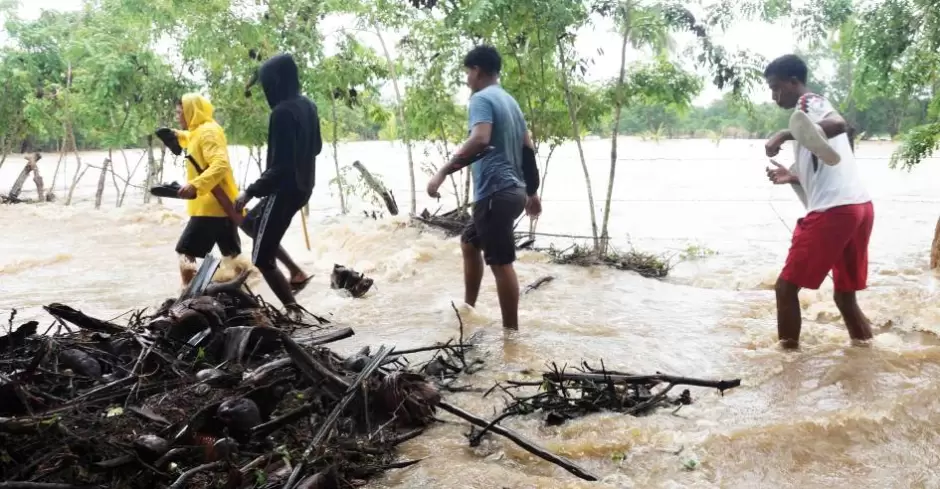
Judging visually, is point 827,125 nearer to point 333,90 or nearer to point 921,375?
point 921,375

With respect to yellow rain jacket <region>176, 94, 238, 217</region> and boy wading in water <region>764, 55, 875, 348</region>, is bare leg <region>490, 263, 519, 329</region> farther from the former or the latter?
yellow rain jacket <region>176, 94, 238, 217</region>

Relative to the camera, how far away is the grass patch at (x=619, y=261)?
8.15 m

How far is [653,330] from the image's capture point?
17.3ft

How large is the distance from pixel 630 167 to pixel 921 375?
1021 inches

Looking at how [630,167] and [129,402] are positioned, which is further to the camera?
[630,167]

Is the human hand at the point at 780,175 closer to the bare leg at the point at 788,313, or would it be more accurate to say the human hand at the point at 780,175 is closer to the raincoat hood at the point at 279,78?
the bare leg at the point at 788,313

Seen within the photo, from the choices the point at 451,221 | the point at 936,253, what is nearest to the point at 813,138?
the point at 936,253

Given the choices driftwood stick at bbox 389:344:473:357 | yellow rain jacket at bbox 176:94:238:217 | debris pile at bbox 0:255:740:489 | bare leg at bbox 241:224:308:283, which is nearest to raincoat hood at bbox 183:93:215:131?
yellow rain jacket at bbox 176:94:238:217

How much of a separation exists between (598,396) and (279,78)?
130 inches

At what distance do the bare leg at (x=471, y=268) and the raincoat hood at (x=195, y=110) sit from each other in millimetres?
2483

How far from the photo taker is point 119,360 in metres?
→ 3.22

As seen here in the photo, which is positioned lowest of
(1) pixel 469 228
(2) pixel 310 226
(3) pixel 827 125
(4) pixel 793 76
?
(2) pixel 310 226

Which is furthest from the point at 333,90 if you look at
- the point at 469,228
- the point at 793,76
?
the point at 793,76

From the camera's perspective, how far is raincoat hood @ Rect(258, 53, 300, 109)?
4992 mm
